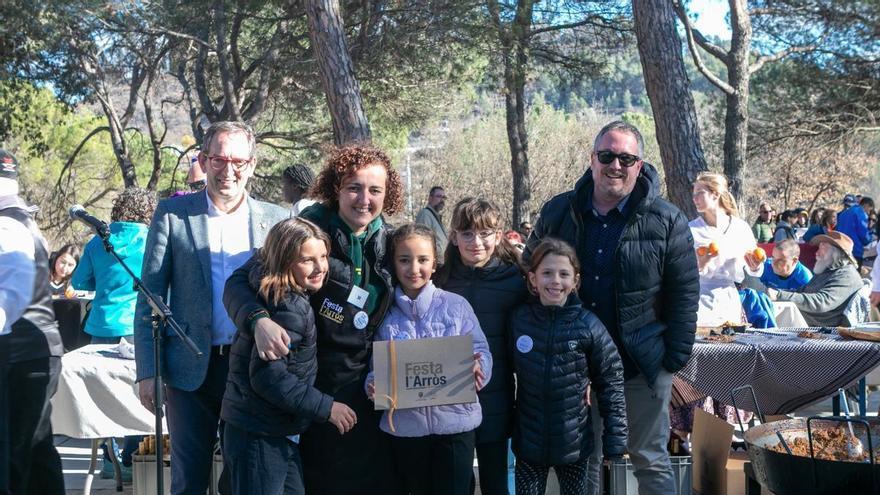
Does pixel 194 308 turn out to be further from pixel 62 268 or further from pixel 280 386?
pixel 62 268

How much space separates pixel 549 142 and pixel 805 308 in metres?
27.3

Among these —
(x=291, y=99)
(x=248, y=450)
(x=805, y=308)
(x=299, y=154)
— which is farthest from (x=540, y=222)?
(x=299, y=154)

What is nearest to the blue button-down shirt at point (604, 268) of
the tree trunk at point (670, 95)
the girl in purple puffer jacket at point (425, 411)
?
the girl in purple puffer jacket at point (425, 411)

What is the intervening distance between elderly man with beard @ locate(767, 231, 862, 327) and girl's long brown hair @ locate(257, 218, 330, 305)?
514 centimetres

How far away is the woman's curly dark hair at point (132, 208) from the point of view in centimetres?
592

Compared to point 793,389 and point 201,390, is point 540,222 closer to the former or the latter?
point 201,390

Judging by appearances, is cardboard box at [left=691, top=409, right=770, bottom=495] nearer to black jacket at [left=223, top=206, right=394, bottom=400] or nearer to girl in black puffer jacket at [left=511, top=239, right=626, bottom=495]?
girl in black puffer jacket at [left=511, top=239, right=626, bottom=495]

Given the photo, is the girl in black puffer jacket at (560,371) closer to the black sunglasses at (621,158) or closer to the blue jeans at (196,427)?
the black sunglasses at (621,158)

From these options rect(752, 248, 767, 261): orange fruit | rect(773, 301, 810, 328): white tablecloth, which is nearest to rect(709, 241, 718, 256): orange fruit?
rect(752, 248, 767, 261): orange fruit

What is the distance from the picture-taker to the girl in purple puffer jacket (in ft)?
11.2

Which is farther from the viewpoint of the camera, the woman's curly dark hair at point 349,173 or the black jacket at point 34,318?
the black jacket at point 34,318

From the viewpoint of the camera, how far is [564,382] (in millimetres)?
3645

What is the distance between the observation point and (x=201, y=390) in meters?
3.52

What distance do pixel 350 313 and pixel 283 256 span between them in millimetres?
319
